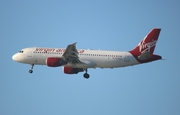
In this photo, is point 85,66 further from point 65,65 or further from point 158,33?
point 158,33

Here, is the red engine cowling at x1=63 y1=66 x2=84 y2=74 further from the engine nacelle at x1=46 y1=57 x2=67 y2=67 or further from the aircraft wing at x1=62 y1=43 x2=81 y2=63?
the engine nacelle at x1=46 y1=57 x2=67 y2=67

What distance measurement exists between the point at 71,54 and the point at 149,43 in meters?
13.9

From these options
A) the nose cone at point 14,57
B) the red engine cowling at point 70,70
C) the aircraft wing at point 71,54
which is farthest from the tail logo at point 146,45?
the nose cone at point 14,57

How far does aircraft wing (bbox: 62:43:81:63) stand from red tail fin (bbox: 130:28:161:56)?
10.1 metres

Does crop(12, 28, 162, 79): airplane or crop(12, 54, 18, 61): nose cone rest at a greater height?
crop(12, 54, 18, 61): nose cone

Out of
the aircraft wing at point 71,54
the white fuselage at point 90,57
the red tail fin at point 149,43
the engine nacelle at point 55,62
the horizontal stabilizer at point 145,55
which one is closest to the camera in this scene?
the horizontal stabilizer at point 145,55

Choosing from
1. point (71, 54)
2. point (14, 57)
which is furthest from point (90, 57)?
point (14, 57)

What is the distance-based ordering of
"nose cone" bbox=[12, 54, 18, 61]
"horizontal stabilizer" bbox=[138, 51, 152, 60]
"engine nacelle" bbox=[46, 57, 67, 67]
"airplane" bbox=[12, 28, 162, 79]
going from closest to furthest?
"horizontal stabilizer" bbox=[138, 51, 152, 60], "airplane" bbox=[12, 28, 162, 79], "engine nacelle" bbox=[46, 57, 67, 67], "nose cone" bbox=[12, 54, 18, 61]

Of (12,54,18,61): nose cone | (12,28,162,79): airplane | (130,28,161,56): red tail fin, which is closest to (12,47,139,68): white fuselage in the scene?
(12,28,162,79): airplane

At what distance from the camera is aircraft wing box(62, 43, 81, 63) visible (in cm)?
6388

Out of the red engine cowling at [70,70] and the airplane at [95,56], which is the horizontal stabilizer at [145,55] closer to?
the airplane at [95,56]

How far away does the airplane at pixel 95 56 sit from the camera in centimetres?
6469

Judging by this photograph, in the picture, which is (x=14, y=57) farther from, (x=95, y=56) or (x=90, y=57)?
(x=95, y=56)

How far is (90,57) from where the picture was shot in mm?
67625
